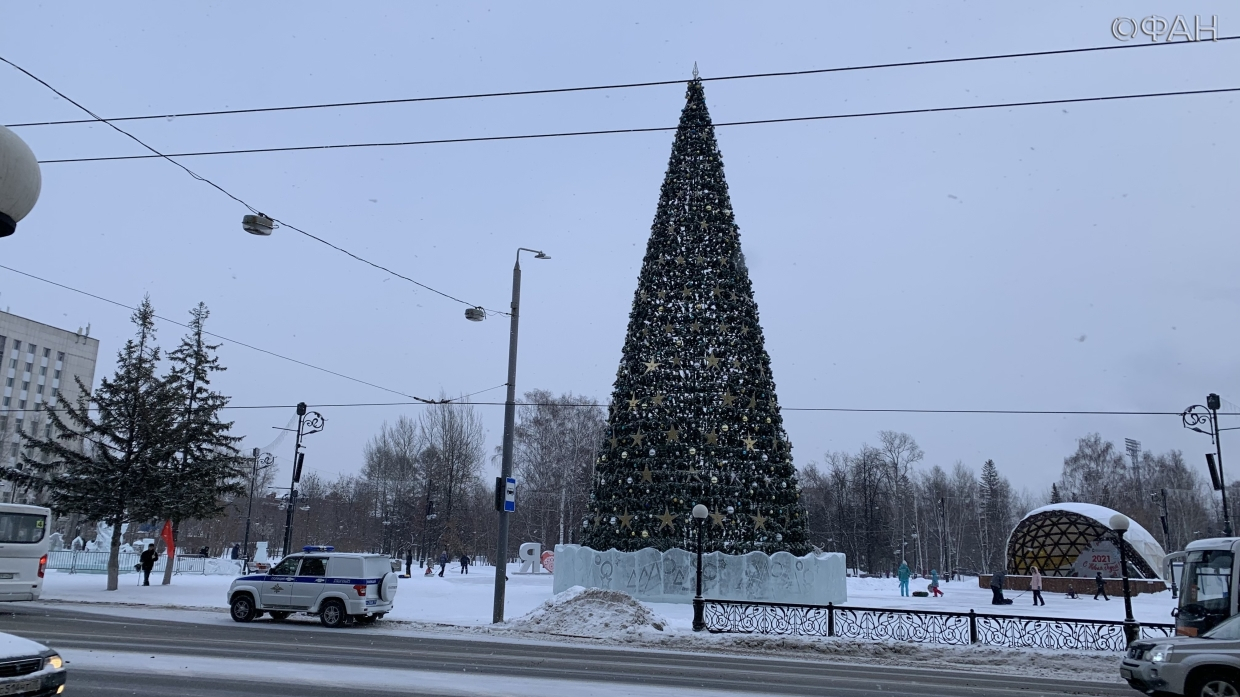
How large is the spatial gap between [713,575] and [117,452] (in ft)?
70.8

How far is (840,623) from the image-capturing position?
771 inches

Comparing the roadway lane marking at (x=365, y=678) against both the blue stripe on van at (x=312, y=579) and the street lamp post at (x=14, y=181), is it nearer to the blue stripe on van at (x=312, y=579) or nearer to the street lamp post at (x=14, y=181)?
the street lamp post at (x=14, y=181)

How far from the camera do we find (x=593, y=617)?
19969mm

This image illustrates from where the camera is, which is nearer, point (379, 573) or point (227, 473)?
point (379, 573)

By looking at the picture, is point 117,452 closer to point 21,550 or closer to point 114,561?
point 114,561

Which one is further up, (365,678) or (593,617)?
(365,678)

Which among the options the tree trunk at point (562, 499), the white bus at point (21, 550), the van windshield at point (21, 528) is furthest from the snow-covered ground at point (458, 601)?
the tree trunk at point (562, 499)

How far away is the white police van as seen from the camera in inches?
752

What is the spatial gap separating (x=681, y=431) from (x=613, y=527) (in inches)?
142

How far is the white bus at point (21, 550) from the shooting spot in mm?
18984

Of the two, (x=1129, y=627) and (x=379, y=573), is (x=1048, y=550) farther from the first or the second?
(x=379, y=573)

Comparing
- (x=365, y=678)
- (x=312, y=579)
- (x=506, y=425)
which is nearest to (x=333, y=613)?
(x=312, y=579)

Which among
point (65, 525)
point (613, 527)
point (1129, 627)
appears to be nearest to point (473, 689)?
point (1129, 627)

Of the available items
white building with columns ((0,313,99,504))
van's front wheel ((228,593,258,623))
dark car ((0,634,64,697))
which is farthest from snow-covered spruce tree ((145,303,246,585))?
white building with columns ((0,313,99,504))
